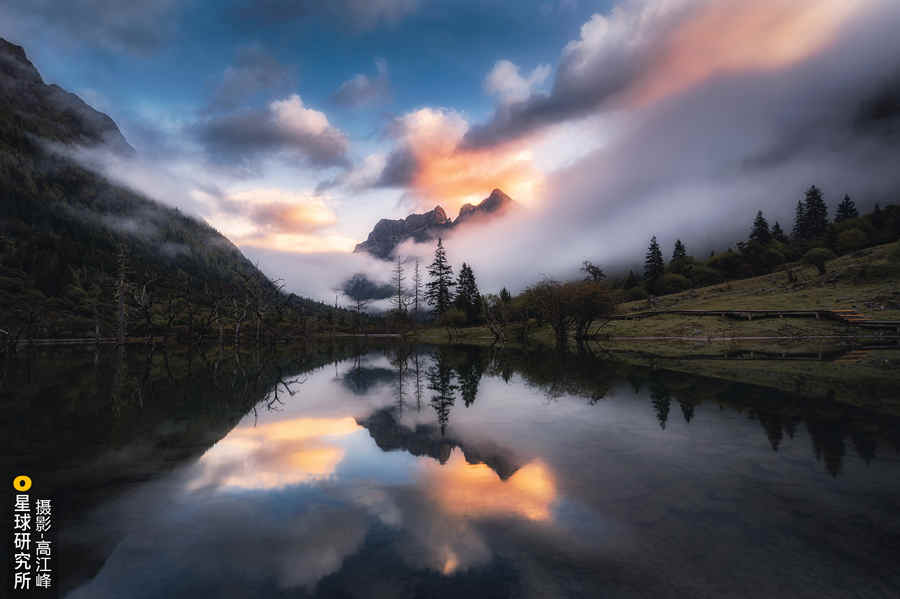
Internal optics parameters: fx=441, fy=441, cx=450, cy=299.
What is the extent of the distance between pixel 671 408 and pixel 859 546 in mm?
11426

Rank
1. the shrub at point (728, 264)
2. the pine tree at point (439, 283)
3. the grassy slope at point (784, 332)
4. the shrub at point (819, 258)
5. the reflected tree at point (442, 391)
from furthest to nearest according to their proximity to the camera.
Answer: the pine tree at point (439, 283), the shrub at point (728, 264), the shrub at point (819, 258), the grassy slope at point (784, 332), the reflected tree at point (442, 391)

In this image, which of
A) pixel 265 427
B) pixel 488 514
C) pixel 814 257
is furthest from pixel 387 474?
pixel 814 257

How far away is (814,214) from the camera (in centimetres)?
14638

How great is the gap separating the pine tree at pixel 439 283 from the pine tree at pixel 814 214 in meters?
118

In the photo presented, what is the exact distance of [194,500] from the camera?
9.24 metres

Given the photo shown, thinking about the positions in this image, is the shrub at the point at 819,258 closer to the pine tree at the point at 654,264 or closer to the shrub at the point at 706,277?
the shrub at the point at 706,277

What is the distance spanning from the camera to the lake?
6.21 meters

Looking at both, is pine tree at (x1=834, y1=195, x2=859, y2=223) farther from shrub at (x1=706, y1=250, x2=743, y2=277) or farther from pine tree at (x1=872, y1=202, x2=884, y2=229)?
shrub at (x1=706, y1=250, x2=743, y2=277)

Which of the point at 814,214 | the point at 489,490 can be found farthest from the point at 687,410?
the point at 814,214

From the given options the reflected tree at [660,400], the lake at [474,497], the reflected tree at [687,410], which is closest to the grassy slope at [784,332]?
the reflected tree at [660,400]

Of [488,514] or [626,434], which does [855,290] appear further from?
[488,514]

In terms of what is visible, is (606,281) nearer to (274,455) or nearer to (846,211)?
(274,455)

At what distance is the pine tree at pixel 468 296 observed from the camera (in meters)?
113

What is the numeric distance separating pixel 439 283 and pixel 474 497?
12428 centimetres
